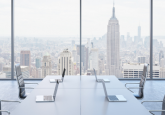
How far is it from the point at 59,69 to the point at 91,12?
2305mm

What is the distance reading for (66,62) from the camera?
7070 mm

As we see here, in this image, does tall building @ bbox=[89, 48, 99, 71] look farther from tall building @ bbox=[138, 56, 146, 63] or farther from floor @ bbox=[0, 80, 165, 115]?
floor @ bbox=[0, 80, 165, 115]

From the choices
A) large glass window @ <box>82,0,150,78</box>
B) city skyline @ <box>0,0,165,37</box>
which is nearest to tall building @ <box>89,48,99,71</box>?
large glass window @ <box>82,0,150,78</box>

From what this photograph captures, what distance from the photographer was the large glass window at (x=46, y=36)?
22.4ft

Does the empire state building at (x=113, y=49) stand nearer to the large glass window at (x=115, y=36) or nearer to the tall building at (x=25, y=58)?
the large glass window at (x=115, y=36)

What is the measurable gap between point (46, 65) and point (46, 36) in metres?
1.04

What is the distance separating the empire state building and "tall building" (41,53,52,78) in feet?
6.99

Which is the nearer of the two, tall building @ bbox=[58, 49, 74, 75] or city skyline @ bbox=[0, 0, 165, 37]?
city skyline @ bbox=[0, 0, 165, 37]

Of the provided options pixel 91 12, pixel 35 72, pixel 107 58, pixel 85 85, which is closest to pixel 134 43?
pixel 107 58

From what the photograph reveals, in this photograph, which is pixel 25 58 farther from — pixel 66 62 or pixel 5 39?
pixel 66 62

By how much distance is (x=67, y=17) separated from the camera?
6.82 m

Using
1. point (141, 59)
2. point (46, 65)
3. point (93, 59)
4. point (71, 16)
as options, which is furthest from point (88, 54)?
point (141, 59)

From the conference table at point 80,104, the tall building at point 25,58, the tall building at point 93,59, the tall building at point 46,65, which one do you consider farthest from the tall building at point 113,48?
the conference table at point 80,104

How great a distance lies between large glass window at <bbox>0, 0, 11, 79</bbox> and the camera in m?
6.77
